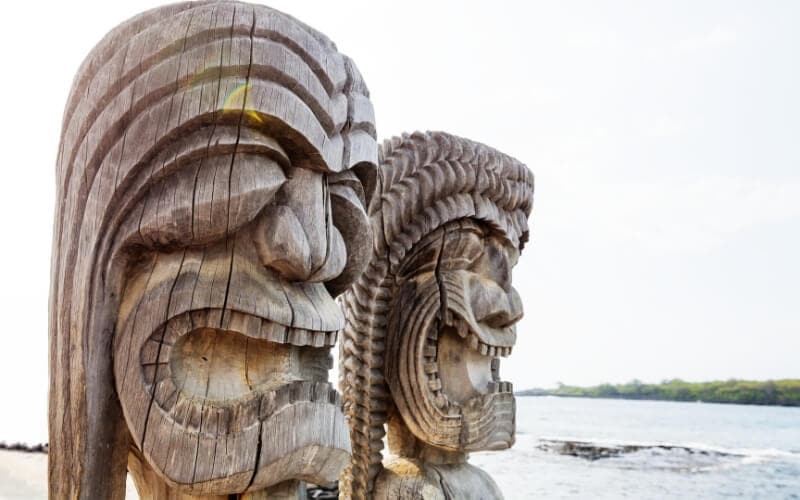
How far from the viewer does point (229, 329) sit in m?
1.65

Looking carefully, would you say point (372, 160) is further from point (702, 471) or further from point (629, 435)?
point (629, 435)

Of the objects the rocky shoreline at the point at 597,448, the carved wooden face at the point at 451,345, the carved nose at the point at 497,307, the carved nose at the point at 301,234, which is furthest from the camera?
the rocky shoreline at the point at 597,448

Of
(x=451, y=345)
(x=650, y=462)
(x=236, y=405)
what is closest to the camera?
(x=236, y=405)

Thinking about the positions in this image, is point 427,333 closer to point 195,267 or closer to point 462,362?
point 462,362

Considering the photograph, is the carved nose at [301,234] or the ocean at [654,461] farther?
the ocean at [654,461]

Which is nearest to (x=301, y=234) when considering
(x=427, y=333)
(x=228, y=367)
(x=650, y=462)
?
(x=228, y=367)

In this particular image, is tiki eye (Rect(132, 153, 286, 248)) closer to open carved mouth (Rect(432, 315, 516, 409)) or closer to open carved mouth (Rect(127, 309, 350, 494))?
open carved mouth (Rect(127, 309, 350, 494))

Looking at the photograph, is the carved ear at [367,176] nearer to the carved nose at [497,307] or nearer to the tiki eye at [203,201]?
the tiki eye at [203,201]

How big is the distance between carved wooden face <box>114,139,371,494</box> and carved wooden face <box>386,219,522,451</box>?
1.12 m

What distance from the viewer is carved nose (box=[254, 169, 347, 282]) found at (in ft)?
5.53

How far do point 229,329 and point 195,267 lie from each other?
0.58 ft

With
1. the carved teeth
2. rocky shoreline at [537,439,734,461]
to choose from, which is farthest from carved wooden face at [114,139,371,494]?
rocky shoreline at [537,439,734,461]

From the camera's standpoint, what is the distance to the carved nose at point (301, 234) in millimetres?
1687

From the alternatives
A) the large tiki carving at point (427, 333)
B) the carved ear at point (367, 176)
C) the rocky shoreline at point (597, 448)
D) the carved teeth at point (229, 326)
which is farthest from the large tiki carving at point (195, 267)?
the rocky shoreline at point (597, 448)
